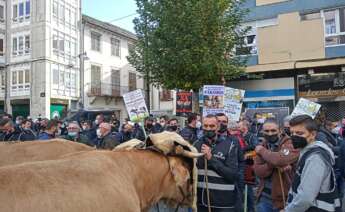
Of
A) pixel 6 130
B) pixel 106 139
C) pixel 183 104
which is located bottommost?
pixel 106 139

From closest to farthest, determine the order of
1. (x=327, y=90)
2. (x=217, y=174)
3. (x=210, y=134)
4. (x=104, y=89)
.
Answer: (x=217, y=174) → (x=210, y=134) → (x=327, y=90) → (x=104, y=89)

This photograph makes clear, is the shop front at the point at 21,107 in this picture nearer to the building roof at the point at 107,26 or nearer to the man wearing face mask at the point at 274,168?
the building roof at the point at 107,26

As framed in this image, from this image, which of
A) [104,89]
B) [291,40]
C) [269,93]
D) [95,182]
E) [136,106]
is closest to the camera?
[95,182]

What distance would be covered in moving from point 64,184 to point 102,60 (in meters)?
40.9

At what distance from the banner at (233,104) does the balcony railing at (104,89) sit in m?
31.4

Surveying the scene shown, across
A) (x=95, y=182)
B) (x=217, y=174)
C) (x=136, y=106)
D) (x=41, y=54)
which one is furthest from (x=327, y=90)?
(x=41, y=54)

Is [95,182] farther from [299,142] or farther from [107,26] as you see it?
[107,26]

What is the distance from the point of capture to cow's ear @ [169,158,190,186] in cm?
253

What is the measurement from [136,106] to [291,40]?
12633 millimetres

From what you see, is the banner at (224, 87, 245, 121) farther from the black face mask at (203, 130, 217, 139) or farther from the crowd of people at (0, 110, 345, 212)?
the black face mask at (203, 130, 217, 139)

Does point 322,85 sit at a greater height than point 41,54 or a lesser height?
lesser

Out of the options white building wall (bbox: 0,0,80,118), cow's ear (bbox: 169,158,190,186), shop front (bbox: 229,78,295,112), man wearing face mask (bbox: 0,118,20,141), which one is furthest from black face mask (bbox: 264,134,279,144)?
white building wall (bbox: 0,0,80,118)

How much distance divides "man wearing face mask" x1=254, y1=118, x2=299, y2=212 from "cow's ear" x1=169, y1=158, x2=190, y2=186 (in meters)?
2.45

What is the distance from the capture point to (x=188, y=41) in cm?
1659
